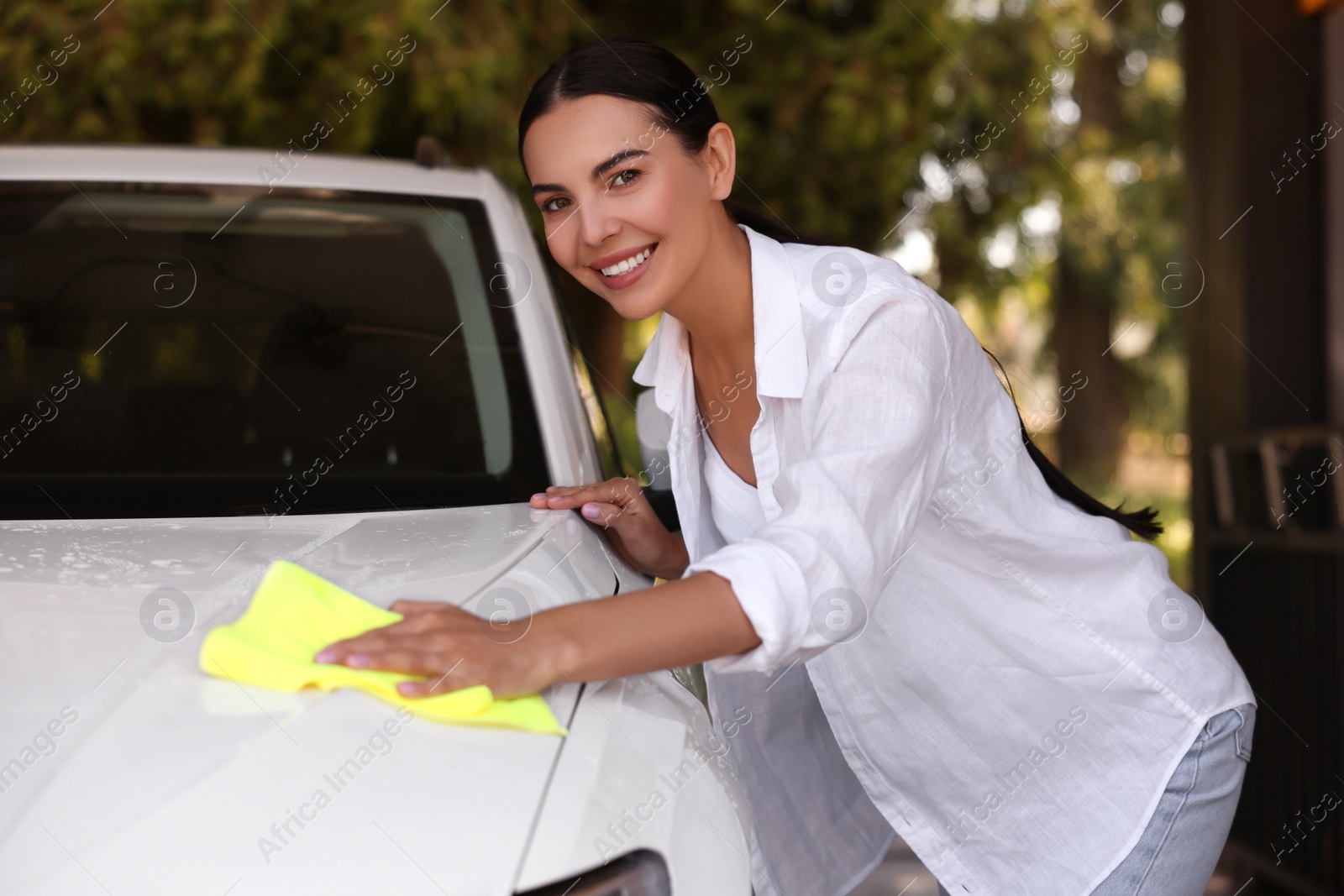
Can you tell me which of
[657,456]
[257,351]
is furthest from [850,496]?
[257,351]

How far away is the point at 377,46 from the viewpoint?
5.41m

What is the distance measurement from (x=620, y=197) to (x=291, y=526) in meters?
0.63

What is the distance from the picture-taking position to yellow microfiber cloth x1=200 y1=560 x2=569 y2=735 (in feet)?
3.94

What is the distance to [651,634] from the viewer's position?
4.01 ft

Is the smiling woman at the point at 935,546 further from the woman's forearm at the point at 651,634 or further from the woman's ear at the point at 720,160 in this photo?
the woman's forearm at the point at 651,634

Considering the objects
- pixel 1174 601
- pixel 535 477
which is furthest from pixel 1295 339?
pixel 535 477

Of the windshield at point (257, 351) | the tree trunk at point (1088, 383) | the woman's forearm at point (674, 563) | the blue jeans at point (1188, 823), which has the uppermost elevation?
the tree trunk at point (1088, 383)

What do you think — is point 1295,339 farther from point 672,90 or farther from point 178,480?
point 178,480

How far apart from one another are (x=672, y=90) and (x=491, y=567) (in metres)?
0.71

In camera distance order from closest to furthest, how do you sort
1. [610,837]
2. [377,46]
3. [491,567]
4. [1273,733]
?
[610,837]
[491,567]
[1273,733]
[377,46]

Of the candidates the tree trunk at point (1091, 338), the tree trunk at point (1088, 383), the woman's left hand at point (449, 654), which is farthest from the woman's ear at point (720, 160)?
the tree trunk at point (1088, 383)

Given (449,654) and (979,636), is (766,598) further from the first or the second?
(979,636)

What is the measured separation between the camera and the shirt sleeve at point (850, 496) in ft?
4.06

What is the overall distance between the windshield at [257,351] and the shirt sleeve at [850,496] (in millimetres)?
725
